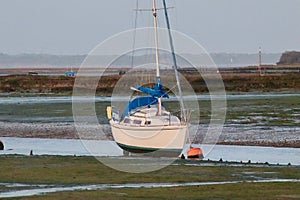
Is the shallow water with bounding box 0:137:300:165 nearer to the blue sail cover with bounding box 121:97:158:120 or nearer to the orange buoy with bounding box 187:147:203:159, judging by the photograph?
the orange buoy with bounding box 187:147:203:159

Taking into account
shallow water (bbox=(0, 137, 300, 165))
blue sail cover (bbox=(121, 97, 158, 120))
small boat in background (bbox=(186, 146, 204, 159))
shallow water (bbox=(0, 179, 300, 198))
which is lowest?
shallow water (bbox=(0, 137, 300, 165))

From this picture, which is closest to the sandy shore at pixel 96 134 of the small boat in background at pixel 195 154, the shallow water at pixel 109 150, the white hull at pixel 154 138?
the shallow water at pixel 109 150

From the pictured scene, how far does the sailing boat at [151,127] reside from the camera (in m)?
34.8

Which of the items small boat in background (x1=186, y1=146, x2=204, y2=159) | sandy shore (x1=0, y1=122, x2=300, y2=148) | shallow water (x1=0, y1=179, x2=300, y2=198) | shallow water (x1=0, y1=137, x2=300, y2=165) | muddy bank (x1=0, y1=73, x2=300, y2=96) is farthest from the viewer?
muddy bank (x1=0, y1=73, x2=300, y2=96)

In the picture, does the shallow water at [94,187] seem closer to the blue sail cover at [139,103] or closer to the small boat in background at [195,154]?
the small boat in background at [195,154]

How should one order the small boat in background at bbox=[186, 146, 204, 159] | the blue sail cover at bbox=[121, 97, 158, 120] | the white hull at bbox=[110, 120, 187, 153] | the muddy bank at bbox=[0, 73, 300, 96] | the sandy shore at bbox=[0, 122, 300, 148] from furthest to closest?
the muddy bank at bbox=[0, 73, 300, 96] < the sandy shore at bbox=[0, 122, 300, 148] < the blue sail cover at bbox=[121, 97, 158, 120] < the white hull at bbox=[110, 120, 187, 153] < the small boat in background at bbox=[186, 146, 204, 159]

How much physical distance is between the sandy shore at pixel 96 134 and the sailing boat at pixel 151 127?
4291mm

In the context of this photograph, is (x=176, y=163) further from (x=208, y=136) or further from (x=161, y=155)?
(x=208, y=136)

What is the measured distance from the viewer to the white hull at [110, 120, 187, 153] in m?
34.7

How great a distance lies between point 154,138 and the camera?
3503 centimetres

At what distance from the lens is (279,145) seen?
37969 mm

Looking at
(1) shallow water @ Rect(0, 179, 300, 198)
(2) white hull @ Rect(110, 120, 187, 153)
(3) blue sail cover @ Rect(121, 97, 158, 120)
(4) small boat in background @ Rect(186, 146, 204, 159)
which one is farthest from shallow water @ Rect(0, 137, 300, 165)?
(1) shallow water @ Rect(0, 179, 300, 198)

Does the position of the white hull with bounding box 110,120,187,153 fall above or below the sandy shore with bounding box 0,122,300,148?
above

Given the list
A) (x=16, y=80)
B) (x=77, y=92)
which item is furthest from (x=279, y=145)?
(x=16, y=80)
